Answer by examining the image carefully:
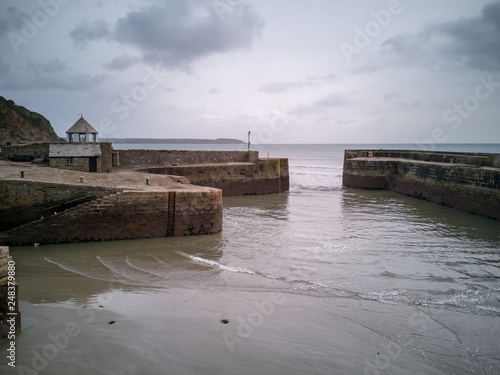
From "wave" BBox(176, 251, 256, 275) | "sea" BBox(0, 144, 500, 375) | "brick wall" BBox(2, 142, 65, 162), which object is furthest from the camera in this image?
"brick wall" BBox(2, 142, 65, 162)

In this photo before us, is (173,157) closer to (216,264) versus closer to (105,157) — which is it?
(105,157)

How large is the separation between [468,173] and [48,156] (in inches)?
781

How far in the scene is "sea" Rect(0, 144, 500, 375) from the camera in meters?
4.36

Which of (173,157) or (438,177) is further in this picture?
(173,157)

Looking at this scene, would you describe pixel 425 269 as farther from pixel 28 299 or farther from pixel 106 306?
pixel 28 299

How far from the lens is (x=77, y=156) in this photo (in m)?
15.8

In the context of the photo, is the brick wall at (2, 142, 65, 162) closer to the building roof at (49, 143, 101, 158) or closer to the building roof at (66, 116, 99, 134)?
the building roof at (66, 116, 99, 134)

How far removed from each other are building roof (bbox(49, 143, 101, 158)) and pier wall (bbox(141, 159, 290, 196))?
10.9 ft

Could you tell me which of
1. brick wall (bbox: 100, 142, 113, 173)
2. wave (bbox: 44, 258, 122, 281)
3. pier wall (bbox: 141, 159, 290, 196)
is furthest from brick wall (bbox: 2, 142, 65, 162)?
wave (bbox: 44, 258, 122, 281)

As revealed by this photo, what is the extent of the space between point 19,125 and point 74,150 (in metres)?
20.7

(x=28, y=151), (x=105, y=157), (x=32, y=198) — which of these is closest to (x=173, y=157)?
(x=105, y=157)

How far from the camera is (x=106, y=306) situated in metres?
5.77

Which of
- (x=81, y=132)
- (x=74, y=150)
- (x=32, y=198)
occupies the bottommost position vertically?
(x=32, y=198)

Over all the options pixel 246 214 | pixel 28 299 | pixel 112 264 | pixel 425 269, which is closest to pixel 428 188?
A: pixel 246 214
